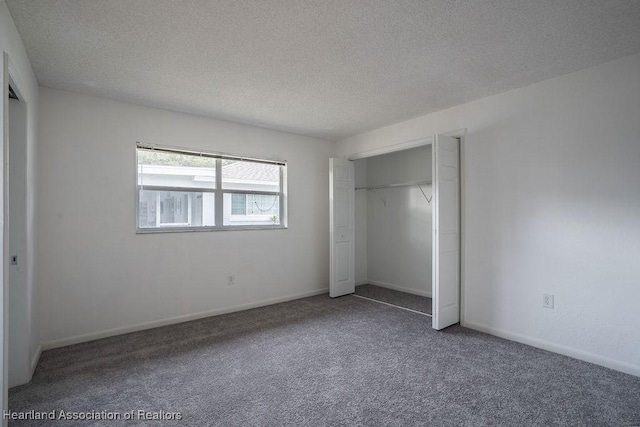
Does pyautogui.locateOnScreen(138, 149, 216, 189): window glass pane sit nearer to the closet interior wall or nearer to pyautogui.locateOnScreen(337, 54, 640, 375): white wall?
the closet interior wall

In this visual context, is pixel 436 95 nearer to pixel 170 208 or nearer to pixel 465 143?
pixel 465 143

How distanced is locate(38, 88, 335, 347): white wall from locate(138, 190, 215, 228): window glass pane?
15 cm

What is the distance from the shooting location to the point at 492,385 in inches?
92.2

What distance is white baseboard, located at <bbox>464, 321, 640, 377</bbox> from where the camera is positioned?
2535 mm

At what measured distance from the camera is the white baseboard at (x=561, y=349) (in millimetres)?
2535

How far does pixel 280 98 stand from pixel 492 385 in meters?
3.17

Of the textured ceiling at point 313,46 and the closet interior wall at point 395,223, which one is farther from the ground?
the textured ceiling at point 313,46

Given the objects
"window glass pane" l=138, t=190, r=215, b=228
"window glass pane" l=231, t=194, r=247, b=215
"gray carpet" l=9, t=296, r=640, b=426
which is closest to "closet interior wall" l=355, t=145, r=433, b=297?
"gray carpet" l=9, t=296, r=640, b=426

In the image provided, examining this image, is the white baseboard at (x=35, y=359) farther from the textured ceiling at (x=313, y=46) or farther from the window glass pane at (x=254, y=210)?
the textured ceiling at (x=313, y=46)

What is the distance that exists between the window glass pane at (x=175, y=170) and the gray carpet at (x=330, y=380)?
168cm

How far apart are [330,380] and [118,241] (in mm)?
2604

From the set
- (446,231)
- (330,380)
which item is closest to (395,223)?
(446,231)

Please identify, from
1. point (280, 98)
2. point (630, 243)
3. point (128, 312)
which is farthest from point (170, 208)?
point (630, 243)

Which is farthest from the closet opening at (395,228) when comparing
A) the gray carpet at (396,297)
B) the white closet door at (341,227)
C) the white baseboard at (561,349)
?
the white baseboard at (561,349)
